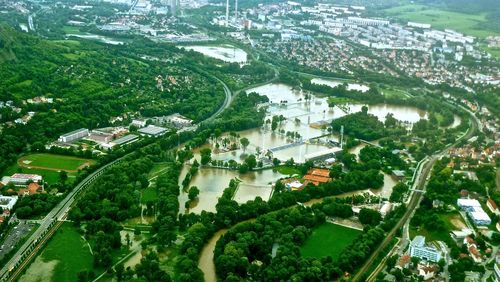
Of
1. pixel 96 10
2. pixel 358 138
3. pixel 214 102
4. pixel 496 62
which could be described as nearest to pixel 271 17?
pixel 96 10

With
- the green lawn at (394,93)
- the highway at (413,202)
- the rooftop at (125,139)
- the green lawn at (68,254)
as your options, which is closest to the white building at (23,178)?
the green lawn at (68,254)

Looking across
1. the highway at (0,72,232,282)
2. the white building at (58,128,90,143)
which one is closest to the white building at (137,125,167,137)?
the white building at (58,128,90,143)

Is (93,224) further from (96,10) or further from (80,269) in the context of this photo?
(96,10)

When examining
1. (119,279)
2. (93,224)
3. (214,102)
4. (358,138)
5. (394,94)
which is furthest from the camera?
(394,94)

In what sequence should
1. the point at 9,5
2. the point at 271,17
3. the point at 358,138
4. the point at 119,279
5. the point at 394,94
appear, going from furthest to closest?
the point at 271,17, the point at 9,5, the point at 394,94, the point at 358,138, the point at 119,279

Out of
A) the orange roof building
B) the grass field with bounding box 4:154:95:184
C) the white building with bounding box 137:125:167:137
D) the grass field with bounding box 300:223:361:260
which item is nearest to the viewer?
the grass field with bounding box 300:223:361:260

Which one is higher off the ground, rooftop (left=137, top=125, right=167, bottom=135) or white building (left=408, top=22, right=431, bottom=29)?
white building (left=408, top=22, right=431, bottom=29)

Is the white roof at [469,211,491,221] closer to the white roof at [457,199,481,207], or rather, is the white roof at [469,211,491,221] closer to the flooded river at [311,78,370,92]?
the white roof at [457,199,481,207]
